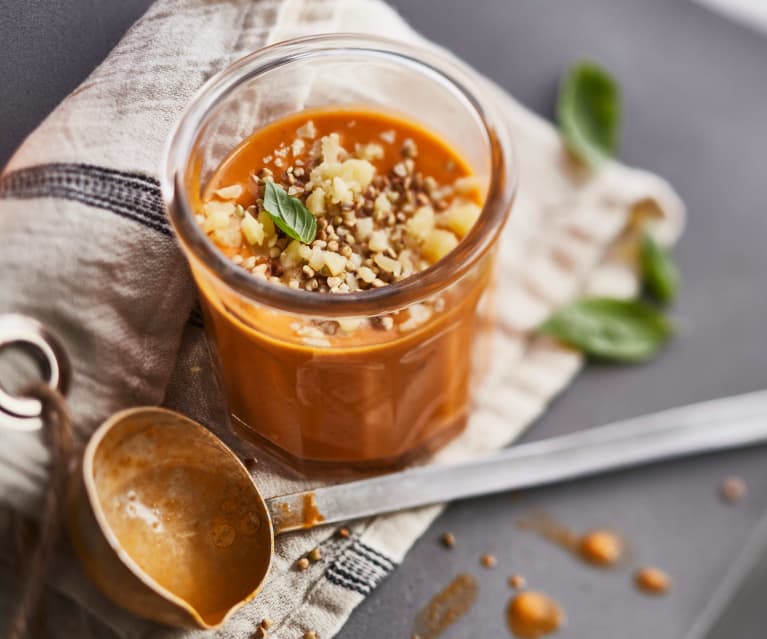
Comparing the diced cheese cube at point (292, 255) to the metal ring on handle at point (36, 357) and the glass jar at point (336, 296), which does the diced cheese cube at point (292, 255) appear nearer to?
the glass jar at point (336, 296)

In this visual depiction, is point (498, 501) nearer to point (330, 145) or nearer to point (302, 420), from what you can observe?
point (302, 420)

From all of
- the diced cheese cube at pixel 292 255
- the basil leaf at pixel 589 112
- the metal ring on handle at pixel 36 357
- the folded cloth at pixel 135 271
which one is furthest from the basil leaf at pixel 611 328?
the metal ring on handle at pixel 36 357

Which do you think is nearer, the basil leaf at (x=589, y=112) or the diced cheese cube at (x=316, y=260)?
the diced cheese cube at (x=316, y=260)

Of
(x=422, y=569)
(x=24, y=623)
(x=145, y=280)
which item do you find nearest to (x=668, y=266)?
(x=422, y=569)

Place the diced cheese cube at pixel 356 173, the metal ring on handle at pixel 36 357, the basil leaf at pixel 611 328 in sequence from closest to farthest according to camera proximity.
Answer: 1. the metal ring on handle at pixel 36 357
2. the diced cheese cube at pixel 356 173
3. the basil leaf at pixel 611 328

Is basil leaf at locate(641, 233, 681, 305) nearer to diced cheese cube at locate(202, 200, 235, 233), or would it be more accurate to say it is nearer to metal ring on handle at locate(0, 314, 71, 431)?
diced cheese cube at locate(202, 200, 235, 233)

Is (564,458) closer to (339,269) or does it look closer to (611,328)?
(611,328)

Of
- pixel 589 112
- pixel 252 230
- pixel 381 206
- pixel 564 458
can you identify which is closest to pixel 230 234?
pixel 252 230
